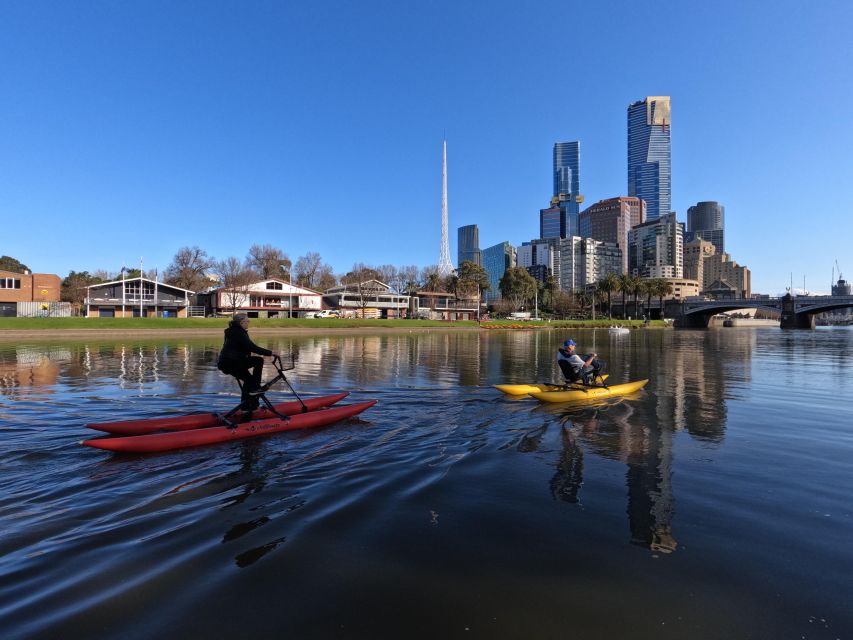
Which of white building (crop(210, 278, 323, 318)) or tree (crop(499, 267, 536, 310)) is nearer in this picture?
white building (crop(210, 278, 323, 318))

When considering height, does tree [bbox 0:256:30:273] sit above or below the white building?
above

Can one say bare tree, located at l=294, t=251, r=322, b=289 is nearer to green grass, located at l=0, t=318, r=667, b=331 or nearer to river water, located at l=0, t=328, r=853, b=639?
green grass, located at l=0, t=318, r=667, b=331

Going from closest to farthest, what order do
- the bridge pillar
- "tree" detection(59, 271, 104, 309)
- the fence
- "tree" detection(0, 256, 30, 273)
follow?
the fence, "tree" detection(59, 271, 104, 309), "tree" detection(0, 256, 30, 273), the bridge pillar

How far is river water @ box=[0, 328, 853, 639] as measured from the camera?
13.4ft

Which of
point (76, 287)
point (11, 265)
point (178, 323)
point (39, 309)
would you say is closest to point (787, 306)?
point (178, 323)

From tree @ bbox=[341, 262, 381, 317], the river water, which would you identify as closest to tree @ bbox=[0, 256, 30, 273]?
tree @ bbox=[341, 262, 381, 317]

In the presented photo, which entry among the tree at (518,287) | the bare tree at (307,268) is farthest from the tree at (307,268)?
the tree at (518,287)

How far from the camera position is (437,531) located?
571cm

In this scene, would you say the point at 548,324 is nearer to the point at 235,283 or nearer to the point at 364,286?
the point at 364,286

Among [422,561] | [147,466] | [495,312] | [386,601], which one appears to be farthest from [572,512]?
[495,312]

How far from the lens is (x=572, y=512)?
630 centimetres

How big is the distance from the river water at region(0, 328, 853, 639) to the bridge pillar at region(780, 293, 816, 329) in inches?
5475

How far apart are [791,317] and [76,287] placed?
16939 centimetres

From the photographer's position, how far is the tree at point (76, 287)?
84625 mm
